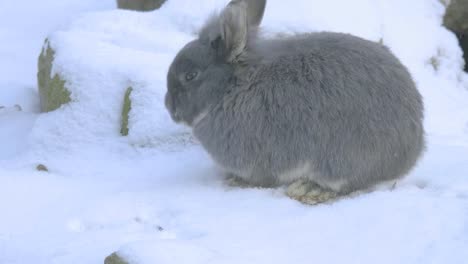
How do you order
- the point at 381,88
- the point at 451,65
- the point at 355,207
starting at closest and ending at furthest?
1. the point at 355,207
2. the point at 381,88
3. the point at 451,65

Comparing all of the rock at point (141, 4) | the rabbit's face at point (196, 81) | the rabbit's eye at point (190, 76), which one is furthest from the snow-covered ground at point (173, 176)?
the rock at point (141, 4)

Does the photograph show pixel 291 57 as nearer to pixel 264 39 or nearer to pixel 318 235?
pixel 264 39

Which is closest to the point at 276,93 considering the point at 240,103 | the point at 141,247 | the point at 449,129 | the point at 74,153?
the point at 240,103

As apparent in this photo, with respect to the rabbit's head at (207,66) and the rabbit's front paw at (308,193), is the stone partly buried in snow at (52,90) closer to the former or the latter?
the rabbit's head at (207,66)

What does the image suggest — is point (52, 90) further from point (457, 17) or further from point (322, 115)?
point (457, 17)

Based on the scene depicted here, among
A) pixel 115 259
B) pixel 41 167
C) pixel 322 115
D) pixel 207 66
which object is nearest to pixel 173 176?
pixel 207 66

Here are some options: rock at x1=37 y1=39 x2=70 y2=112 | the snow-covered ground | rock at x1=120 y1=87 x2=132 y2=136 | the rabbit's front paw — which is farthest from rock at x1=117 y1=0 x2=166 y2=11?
the rabbit's front paw

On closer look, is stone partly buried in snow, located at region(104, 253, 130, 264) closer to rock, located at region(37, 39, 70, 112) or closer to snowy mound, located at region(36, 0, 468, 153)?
snowy mound, located at region(36, 0, 468, 153)
